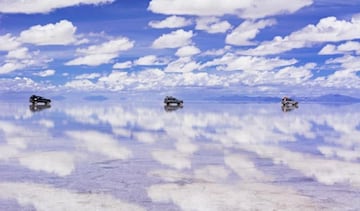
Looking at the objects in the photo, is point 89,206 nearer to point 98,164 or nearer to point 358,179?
point 98,164

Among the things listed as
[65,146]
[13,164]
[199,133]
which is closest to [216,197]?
[13,164]

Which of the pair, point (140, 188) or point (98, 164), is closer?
point (140, 188)

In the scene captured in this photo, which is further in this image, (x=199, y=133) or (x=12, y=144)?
(x=199, y=133)

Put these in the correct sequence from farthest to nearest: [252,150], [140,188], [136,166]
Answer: [252,150], [136,166], [140,188]

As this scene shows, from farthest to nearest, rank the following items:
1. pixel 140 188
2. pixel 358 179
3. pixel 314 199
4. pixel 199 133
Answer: pixel 199 133 < pixel 358 179 < pixel 140 188 < pixel 314 199

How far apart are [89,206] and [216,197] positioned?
168 inches

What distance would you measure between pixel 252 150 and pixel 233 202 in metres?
15.1

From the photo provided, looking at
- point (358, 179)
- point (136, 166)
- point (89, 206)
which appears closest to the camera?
point (89, 206)

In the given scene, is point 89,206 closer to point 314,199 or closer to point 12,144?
point 314,199

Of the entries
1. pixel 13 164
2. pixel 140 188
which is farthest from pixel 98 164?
pixel 140 188

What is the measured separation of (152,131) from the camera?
4609 cm

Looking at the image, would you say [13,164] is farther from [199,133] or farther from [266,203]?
[199,133]

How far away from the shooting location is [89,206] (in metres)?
16.8

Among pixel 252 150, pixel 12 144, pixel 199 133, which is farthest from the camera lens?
pixel 199 133
